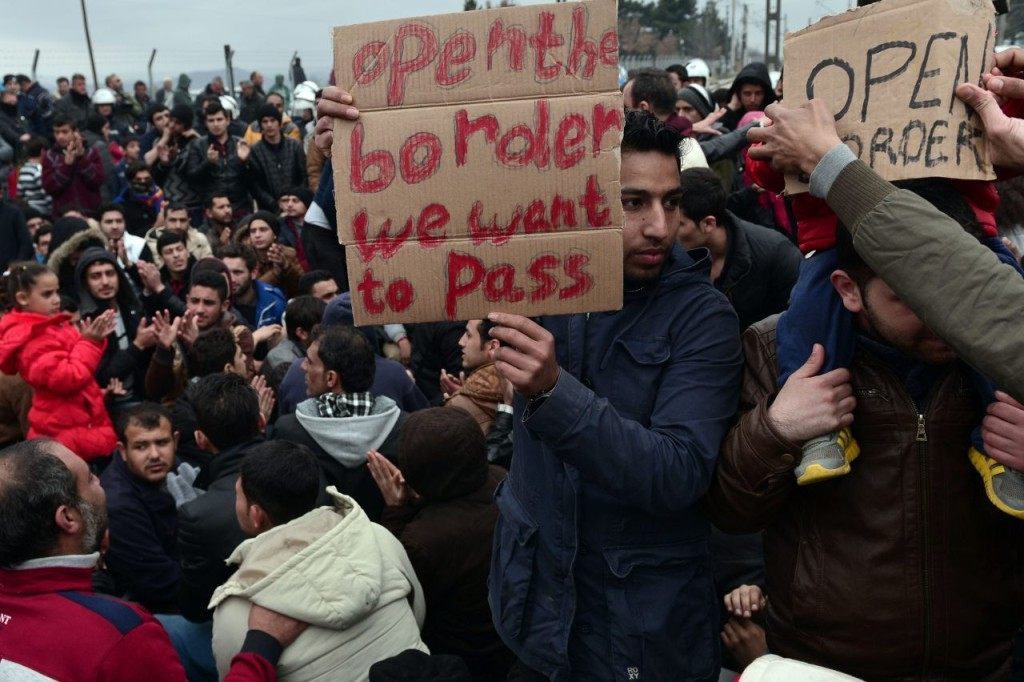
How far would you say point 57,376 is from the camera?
5297 millimetres

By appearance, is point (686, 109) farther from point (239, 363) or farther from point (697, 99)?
point (239, 363)

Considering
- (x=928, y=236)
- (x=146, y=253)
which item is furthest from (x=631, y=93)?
(x=928, y=236)

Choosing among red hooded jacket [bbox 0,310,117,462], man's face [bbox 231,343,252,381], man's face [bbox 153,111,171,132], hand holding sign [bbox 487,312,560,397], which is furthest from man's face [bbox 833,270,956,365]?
man's face [bbox 153,111,171,132]

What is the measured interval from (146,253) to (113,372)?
9.65 feet

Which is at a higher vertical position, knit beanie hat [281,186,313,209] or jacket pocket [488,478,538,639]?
knit beanie hat [281,186,313,209]

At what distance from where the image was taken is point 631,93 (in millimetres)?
7176

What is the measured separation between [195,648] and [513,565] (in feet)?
6.39

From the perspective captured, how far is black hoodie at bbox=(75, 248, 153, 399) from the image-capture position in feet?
20.5

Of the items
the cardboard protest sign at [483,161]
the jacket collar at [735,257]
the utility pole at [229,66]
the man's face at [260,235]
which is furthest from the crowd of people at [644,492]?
the utility pole at [229,66]

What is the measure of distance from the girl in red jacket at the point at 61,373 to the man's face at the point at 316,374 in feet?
5.30

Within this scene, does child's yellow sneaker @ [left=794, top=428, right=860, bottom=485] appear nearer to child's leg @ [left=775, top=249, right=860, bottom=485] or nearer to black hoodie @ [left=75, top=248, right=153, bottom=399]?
child's leg @ [left=775, top=249, right=860, bottom=485]

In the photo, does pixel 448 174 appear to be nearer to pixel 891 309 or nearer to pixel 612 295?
pixel 612 295

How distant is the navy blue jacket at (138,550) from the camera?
13.9ft

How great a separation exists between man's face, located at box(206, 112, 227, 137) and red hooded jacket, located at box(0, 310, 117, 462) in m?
6.63
